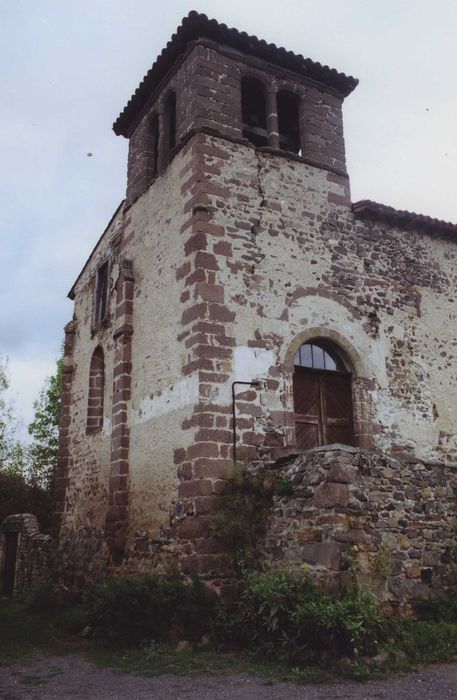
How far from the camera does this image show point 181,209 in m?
10.4

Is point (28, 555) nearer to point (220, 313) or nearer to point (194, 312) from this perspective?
point (194, 312)

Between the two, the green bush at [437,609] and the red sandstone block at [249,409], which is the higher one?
the red sandstone block at [249,409]

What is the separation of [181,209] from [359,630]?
6902mm

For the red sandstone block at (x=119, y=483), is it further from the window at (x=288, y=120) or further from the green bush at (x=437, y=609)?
the window at (x=288, y=120)

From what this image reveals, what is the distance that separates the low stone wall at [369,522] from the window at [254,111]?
22.0ft

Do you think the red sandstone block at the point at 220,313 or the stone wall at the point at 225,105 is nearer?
the red sandstone block at the point at 220,313

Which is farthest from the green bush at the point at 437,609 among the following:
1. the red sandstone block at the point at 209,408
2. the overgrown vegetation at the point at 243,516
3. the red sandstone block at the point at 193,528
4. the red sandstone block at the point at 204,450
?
the red sandstone block at the point at 209,408

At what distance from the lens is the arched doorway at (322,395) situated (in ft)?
32.7

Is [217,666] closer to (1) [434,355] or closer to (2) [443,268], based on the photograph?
(1) [434,355]

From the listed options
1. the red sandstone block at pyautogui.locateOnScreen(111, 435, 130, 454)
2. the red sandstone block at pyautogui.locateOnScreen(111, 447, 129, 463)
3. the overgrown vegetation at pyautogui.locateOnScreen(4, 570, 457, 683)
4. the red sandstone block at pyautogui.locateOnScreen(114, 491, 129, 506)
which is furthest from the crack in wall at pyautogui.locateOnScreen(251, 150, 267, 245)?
the overgrown vegetation at pyautogui.locateOnScreen(4, 570, 457, 683)

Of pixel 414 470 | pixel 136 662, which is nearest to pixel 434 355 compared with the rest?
pixel 414 470

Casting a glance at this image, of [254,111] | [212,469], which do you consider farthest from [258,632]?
[254,111]

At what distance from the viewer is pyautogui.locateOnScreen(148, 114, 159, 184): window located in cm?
Result: 1257

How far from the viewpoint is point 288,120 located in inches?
507
